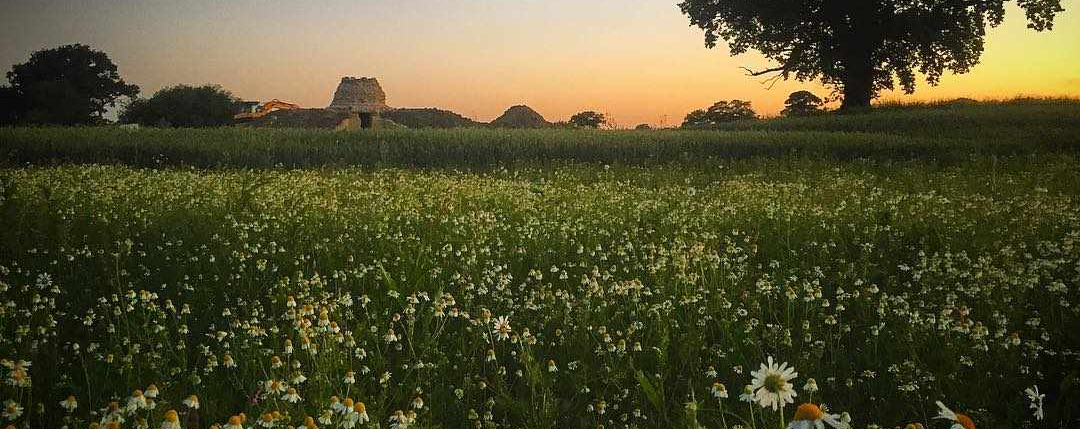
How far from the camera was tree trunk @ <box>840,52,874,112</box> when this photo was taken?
33.7 metres

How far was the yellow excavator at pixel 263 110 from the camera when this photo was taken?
4584cm

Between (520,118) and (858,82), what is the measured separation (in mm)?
16907

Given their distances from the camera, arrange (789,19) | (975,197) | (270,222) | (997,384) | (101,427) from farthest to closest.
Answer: (789,19)
(975,197)
(270,222)
(997,384)
(101,427)

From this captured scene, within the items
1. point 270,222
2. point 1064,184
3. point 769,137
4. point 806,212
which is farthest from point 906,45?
point 270,222

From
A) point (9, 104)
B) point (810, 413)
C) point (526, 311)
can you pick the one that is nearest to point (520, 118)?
point (9, 104)

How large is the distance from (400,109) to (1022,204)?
4084cm

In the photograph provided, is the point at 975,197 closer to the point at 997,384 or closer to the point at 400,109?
the point at 997,384

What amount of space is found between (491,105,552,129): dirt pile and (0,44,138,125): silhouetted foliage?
20.3m

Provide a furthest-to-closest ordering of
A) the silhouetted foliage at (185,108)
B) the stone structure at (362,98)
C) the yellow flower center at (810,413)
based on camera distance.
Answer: the silhouetted foliage at (185,108)
the stone structure at (362,98)
the yellow flower center at (810,413)

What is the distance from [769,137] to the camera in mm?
21266

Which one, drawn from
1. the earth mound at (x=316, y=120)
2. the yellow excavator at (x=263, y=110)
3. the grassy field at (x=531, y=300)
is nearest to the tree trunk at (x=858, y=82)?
the earth mound at (x=316, y=120)

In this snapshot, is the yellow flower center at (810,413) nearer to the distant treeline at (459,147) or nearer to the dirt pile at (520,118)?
the distant treeline at (459,147)

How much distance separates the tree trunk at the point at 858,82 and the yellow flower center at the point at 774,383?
112 feet

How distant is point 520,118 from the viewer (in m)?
41.8
